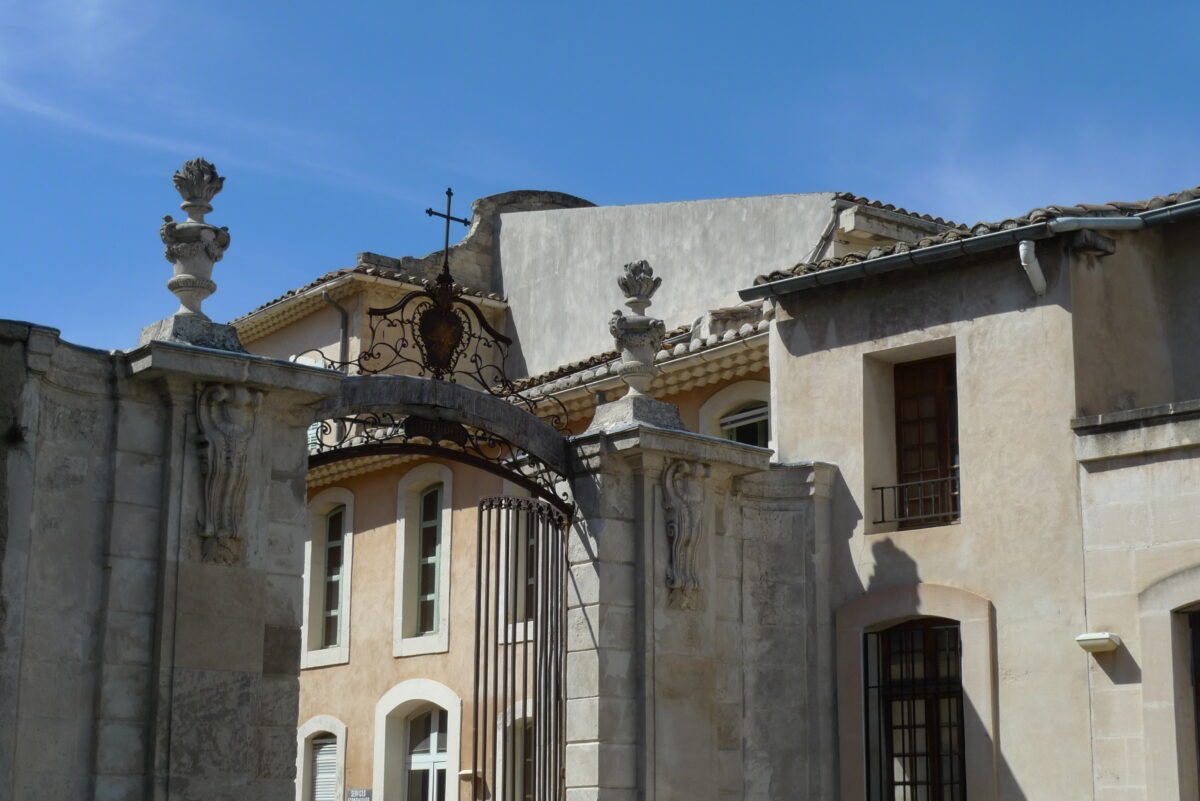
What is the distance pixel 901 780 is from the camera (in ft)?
44.9

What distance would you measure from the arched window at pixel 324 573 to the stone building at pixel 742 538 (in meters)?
8.27

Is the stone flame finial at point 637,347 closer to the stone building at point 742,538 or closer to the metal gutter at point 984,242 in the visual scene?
the stone building at point 742,538

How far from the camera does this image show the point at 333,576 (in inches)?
886

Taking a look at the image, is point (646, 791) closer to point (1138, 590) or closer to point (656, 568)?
point (656, 568)

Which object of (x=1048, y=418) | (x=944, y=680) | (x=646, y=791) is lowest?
(x=646, y=791)

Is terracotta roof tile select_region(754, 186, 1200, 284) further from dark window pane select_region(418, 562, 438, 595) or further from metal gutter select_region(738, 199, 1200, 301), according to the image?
dark window pane select_region(418, 562, 438, 595)

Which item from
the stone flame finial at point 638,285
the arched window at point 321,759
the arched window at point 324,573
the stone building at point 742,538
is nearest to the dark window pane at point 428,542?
the arched window at point 324,573

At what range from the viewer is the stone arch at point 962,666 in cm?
1295

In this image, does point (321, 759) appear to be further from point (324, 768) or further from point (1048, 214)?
point (1048, 214)

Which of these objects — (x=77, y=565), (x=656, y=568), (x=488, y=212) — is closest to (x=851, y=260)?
(x=656, y=568)

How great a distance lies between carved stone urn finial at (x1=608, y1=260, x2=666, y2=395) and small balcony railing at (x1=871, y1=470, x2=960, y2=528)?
225cm

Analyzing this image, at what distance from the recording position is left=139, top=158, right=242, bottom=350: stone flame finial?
1086 centimetres

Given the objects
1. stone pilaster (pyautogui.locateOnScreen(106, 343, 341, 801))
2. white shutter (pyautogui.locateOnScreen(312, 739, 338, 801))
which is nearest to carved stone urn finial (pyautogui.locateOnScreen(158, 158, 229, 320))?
stone pilaster (pyautogui.locateOnScreen(106, 343, 341, 801))

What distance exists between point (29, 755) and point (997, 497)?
7.19 meters
